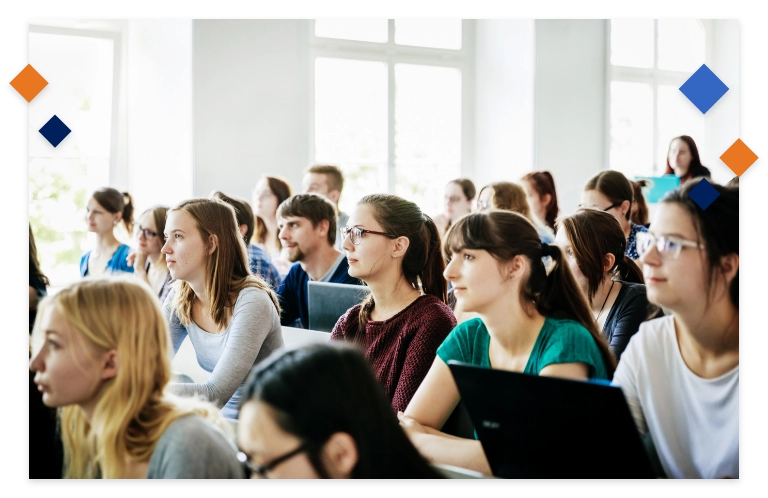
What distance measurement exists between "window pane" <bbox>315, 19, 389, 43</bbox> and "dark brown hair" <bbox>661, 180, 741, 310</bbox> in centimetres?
552

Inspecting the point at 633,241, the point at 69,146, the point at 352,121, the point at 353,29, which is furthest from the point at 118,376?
the point at 353,29

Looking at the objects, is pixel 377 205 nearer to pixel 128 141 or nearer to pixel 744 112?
pixel 744 112

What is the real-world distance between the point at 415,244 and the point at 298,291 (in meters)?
1.22

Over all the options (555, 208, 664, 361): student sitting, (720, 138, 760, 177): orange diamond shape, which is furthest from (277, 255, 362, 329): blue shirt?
(720, 138, 760, 177): orange diamond shape

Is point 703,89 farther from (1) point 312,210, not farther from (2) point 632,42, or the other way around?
(2) point 632,42

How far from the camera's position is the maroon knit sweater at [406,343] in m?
2.38

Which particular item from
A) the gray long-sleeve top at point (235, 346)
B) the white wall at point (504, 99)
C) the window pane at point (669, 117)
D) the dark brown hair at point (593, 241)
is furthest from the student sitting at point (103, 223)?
the window pane at point (669, 117)

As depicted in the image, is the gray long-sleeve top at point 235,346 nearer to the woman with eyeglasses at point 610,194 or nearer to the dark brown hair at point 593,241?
the dark brown hair at point 593,241

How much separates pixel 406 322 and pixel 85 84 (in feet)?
15.0

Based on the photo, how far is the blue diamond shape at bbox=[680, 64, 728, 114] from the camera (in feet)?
4.77

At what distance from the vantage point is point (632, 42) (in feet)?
25.8

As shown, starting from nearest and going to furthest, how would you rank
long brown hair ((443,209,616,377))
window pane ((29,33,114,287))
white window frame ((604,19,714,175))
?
1. long brown hair ((443,209,616,377))
2. window pane ((29,33,114,287))
3. white window frame ((604,19,714,175))

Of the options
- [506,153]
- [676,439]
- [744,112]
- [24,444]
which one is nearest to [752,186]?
[744,112]

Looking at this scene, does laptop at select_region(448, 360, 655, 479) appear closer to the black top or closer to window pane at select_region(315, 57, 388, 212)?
the black top
